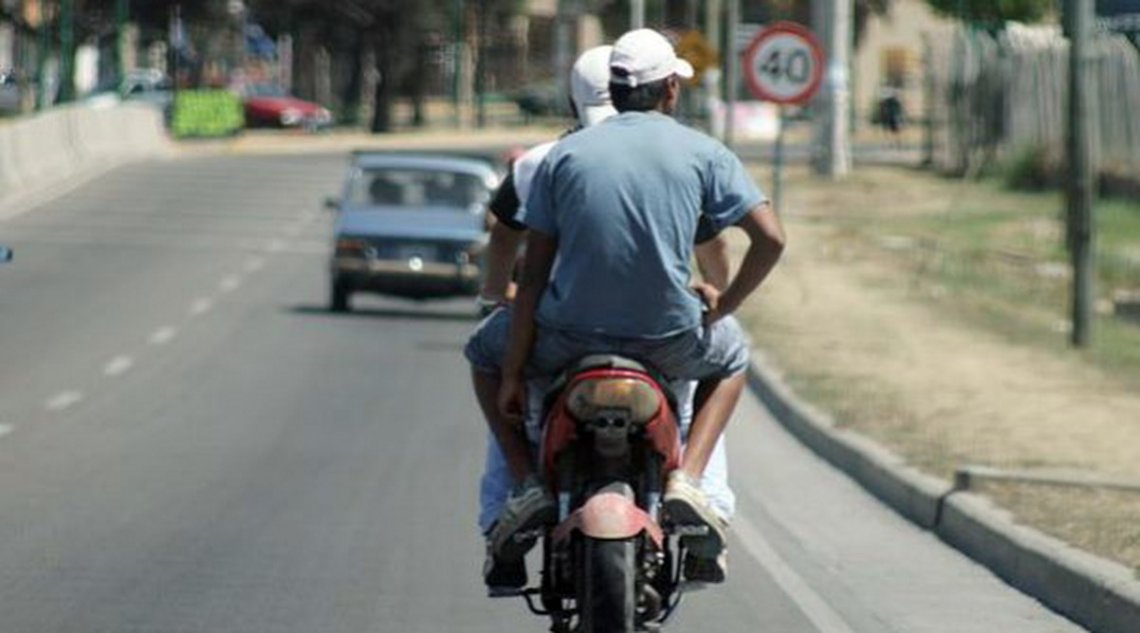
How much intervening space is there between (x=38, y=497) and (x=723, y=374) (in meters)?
6.87

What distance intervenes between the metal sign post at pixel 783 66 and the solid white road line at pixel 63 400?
10440 mm

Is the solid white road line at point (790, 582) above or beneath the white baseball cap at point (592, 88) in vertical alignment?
beneath

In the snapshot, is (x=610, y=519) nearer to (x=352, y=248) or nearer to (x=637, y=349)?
(x=637, y=349)

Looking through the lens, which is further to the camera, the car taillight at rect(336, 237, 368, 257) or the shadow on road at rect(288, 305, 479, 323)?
the shadow on road at rect(288, 305, 479, 323)

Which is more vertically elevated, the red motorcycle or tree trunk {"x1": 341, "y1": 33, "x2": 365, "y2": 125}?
the red motorcycle

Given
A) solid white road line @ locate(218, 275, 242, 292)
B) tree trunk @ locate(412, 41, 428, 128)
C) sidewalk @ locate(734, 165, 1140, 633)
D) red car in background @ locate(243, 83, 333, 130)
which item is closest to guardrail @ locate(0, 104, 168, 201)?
solid white road line @ locate(218, 275, 242, 292)

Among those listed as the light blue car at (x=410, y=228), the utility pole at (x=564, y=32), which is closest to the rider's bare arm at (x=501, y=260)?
the light blue car at (x=410, y=228)

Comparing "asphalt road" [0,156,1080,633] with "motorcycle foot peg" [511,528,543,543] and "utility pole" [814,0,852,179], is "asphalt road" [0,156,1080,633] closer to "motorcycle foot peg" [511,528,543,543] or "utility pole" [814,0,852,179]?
"motorcycle foot peg" [511,528,543,543]

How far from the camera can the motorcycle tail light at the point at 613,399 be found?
8703 mm

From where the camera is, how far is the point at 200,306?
108 feet

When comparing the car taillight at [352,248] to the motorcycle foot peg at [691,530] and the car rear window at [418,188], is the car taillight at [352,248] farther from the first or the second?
the motorcycle foot peg at [691,530]

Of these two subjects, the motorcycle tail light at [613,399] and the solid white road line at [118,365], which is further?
the solid white road line at [118,365]

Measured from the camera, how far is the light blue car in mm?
31375

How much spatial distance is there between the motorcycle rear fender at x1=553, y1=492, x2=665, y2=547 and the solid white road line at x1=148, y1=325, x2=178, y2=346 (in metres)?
19.2
